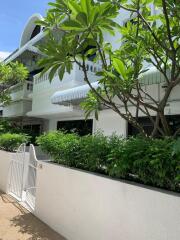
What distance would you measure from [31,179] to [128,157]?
587 cm

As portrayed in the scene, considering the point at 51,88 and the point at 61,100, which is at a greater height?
the point at 51,88

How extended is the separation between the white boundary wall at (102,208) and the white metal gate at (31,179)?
111 cm

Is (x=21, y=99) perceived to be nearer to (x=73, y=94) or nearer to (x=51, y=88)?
(x=51, y=88)

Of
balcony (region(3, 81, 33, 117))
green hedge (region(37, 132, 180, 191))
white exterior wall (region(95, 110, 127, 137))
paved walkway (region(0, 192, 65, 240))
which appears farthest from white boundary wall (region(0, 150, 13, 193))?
balcony (region(3, 81, 33, 117))

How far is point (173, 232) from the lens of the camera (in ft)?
12.6

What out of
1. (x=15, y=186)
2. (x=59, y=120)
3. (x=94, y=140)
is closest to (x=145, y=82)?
(x=94, y=140)

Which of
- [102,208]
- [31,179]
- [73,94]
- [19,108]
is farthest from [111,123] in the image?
[19,108]

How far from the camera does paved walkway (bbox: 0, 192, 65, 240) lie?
648 cm

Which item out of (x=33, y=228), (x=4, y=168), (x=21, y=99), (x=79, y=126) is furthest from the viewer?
(x=21, y=99)

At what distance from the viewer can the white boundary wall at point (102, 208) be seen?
4.05 metres

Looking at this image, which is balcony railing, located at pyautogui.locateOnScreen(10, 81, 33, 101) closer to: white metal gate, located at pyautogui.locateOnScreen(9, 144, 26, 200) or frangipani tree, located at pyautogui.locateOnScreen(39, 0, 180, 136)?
white metal gate, located at pyautogui.locateOnScreen(9, 144, 26, 200)

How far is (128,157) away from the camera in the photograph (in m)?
4.87

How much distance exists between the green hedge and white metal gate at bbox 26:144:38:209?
2027 millimetres

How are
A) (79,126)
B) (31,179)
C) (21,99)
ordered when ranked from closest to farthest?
(31,179) → (79,126) → (21,99)
